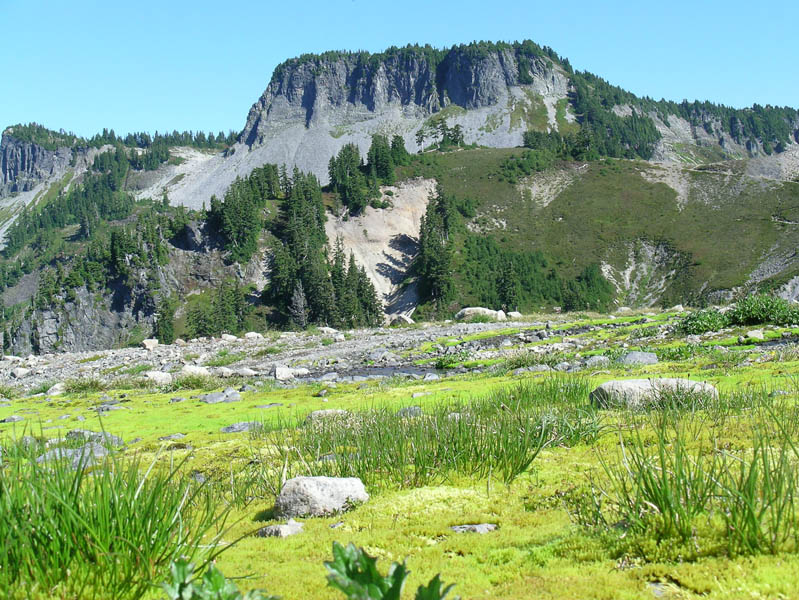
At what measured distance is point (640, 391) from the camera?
9602 millimetres

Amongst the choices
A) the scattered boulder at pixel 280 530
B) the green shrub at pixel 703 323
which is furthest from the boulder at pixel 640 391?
the green shrub at pixel 703 323

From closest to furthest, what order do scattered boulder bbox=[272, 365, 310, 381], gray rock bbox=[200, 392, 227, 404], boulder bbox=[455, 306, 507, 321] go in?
1. gray rock bbox=[200, 392, 227, 404]
2. scattered boulder bbox=[272, 365, 310, 381]
3. boulder bbox=[455, 306, 507, 321]

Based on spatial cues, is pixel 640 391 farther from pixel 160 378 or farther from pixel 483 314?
pixel 483 314

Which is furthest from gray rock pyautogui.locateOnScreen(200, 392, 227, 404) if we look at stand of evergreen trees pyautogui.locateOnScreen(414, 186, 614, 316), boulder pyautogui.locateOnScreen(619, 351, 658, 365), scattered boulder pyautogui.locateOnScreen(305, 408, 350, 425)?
stand of evergreen trees pyautogui.locateOnScreen(414, 186, 614, 316)

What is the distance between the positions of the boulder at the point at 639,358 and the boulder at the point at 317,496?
13.2 metres

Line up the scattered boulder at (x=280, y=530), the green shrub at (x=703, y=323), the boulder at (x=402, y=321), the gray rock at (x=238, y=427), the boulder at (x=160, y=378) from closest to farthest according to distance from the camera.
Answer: the scattered boulder at (x=280, y=530)
the gray rock at (x=238, y=427)
the green shrub at (x=703, y=323)
the boulder at (x=160, y=378)
the boulder at (x=402, y=321)

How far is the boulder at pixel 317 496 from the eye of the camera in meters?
5.86

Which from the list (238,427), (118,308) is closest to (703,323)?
(238,427)

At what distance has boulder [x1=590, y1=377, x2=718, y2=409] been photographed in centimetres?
896

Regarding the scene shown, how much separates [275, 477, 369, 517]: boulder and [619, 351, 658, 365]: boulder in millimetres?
13249

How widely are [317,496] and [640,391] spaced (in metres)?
6.25

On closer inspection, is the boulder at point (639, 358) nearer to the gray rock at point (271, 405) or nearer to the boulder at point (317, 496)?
the gray rock at point (271, 405)

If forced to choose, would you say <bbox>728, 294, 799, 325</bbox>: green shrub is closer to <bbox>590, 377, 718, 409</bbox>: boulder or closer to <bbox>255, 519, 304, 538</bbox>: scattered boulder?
<bbox>590, 377, 718, 409</bbox>: boulder

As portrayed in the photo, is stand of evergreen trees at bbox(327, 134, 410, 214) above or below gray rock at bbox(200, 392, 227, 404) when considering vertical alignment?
above
